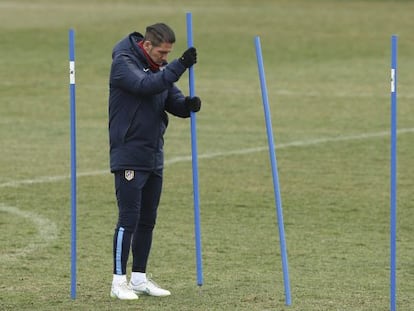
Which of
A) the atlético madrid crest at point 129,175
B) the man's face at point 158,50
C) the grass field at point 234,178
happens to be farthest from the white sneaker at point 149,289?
the man's face at point 158,50

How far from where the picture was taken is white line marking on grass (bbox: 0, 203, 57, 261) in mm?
12180

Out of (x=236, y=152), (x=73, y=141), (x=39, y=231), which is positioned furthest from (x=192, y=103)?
(x=236, y=152)

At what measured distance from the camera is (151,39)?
9.79 m

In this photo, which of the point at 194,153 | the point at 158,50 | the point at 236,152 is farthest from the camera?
the point at 236,152

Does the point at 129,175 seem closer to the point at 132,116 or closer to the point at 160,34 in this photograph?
the point at 132,116

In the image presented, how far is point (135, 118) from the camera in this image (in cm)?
995

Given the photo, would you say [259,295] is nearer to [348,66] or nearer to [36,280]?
[36,280]

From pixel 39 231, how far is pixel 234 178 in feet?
13.4

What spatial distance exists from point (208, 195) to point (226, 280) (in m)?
4.60

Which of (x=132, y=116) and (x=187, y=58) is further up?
(x=187, y=58)

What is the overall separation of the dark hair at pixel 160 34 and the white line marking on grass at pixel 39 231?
124 inches

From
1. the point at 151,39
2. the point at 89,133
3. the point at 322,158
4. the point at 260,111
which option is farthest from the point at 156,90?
the point at 260,111

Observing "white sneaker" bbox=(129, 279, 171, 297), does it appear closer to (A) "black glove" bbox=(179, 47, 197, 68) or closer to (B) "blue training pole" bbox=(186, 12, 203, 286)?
(B) "blue training pole" bbox=(186, 12, 203, 286)

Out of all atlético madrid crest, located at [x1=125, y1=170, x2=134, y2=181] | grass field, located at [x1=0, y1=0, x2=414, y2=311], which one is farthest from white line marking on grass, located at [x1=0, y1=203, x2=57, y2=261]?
atlético madrid crest, located at [x1=125, y1=170, x2=134, y2=181]
